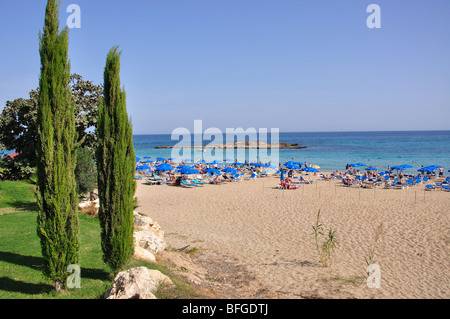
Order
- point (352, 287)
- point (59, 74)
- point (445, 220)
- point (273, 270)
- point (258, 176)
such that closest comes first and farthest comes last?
point (59, 74), point (352, 287), point (273, 270), point (445, 220), point (258, 176)

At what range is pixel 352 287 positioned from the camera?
757cm

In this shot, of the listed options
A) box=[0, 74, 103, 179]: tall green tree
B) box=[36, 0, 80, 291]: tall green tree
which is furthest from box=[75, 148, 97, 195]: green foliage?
box=[36, 0, 80, 291]: tall green tree

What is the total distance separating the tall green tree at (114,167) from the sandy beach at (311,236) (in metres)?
3.16

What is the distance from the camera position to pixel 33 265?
6.77m

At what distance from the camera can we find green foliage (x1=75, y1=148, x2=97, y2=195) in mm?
12695

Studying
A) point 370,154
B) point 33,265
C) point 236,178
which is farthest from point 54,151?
point 370,154

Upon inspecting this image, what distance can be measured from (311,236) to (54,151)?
30.8ft

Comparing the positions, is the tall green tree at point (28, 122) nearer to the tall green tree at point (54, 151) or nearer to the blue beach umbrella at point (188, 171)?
the tall green tree at point (54, 151)

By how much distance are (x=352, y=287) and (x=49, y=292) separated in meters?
6.66

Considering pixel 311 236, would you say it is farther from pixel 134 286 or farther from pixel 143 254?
pixel 134 286

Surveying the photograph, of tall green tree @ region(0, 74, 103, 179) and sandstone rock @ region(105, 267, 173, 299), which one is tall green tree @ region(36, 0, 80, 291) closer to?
sandstone rock @ region(105, 267, 173, 299)

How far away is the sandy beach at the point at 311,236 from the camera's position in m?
7.80
